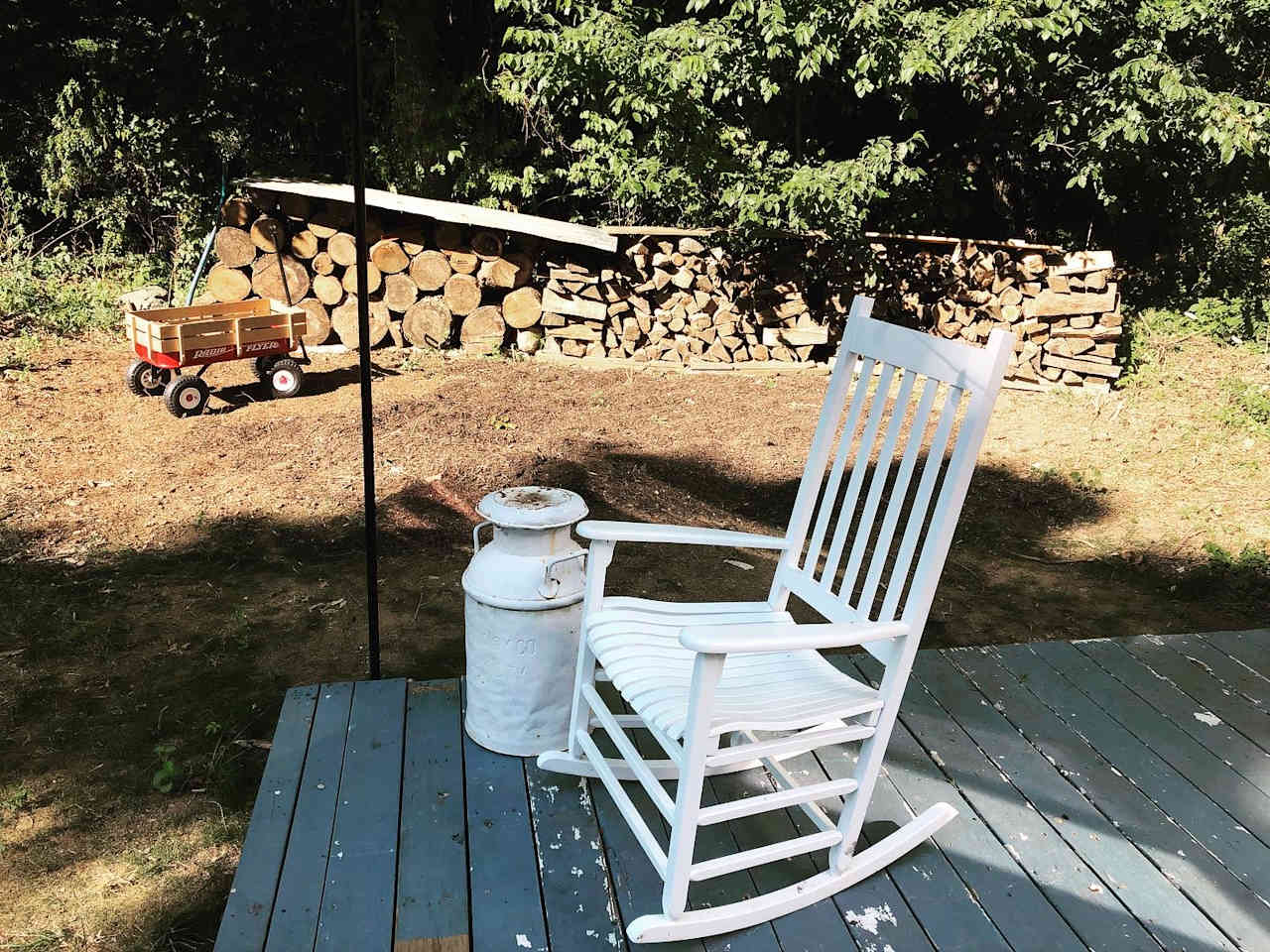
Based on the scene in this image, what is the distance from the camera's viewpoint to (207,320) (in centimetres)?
607

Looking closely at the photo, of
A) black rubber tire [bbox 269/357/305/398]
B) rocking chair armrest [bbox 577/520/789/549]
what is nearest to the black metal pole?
rocking chair armrest [bbox 577/520/789/549]

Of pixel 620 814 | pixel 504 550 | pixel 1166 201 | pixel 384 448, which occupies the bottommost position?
pixel 384 448

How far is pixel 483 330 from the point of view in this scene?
287 inches

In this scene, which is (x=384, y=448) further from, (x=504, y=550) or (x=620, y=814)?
(x=620, y=814)

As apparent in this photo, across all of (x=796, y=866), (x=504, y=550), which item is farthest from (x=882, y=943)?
(x=504, y=550)

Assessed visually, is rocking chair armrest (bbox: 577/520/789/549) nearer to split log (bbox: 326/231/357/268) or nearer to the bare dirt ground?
the bare dirt ground

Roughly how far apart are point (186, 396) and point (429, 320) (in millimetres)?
1938

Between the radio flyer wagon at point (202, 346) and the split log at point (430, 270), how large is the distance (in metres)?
1.04

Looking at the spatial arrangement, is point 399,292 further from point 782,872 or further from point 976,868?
point 976,868

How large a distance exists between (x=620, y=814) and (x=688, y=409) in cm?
439

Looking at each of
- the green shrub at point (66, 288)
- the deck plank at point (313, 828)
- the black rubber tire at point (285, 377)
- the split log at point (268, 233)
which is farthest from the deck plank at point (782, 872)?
the green shrub at point (66, 288)

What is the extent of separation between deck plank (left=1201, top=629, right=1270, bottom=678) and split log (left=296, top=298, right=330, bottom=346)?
610 cm

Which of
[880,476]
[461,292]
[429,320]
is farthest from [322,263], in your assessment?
[880,476]

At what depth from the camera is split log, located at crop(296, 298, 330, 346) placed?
7.27m
